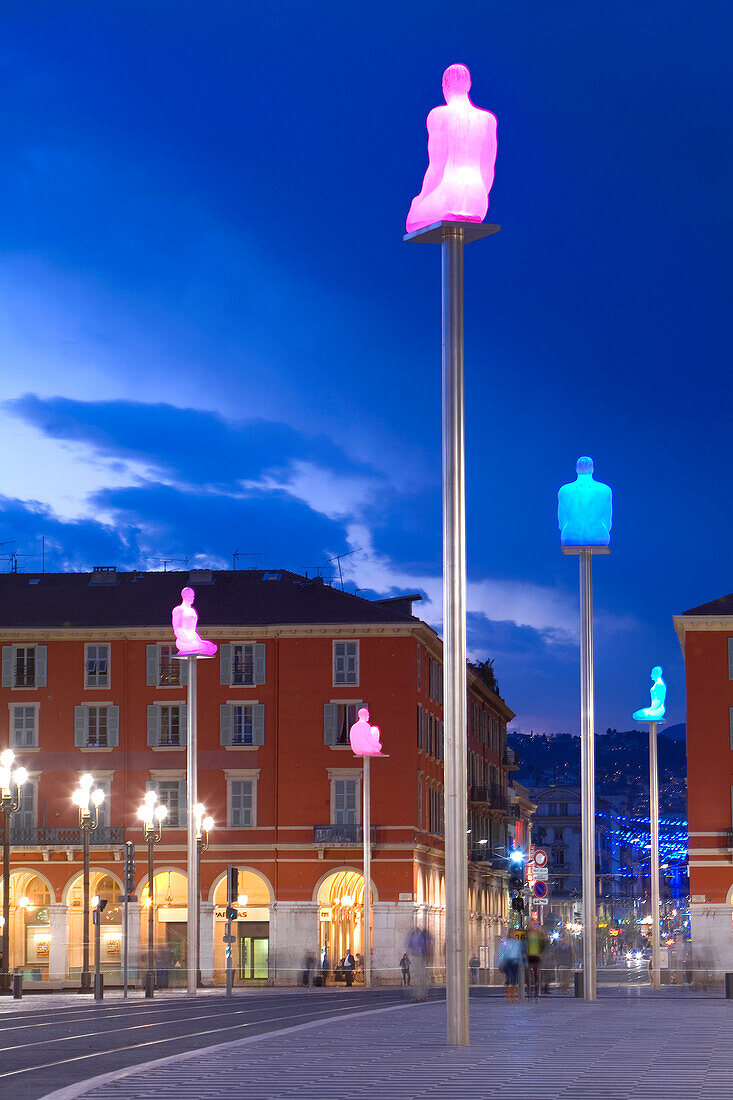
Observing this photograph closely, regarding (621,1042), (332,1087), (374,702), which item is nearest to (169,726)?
A: (374,702)

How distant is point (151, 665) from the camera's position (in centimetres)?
7562

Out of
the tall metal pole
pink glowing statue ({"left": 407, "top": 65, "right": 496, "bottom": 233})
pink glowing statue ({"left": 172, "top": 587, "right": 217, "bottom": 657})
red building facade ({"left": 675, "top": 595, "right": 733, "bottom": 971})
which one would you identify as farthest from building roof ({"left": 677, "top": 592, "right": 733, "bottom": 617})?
pink glowing statue ({"left": 407, "top": 65, "right": 496, "bottom": 233})

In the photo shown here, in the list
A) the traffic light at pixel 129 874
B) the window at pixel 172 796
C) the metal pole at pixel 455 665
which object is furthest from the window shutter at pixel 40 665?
the metal pole at pixel 455 665

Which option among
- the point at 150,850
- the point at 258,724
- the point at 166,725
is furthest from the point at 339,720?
the point at 150,850

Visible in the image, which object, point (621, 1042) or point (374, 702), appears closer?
point (621, 1042)

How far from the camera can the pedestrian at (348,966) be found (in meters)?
63.5

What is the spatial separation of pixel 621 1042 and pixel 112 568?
64.4 metres

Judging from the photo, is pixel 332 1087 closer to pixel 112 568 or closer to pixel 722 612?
pixel 722 612

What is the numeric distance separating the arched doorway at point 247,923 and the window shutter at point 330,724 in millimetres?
6367

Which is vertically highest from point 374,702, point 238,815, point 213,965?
point 374,702

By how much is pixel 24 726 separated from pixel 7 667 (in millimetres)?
2764

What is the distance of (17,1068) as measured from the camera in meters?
18.1

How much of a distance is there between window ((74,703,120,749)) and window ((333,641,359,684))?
973 centimetres

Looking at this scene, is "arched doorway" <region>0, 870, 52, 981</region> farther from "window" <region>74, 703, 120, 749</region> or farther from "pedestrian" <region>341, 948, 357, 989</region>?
"pedestrian" <region>341, 948, 357, 989</region>
